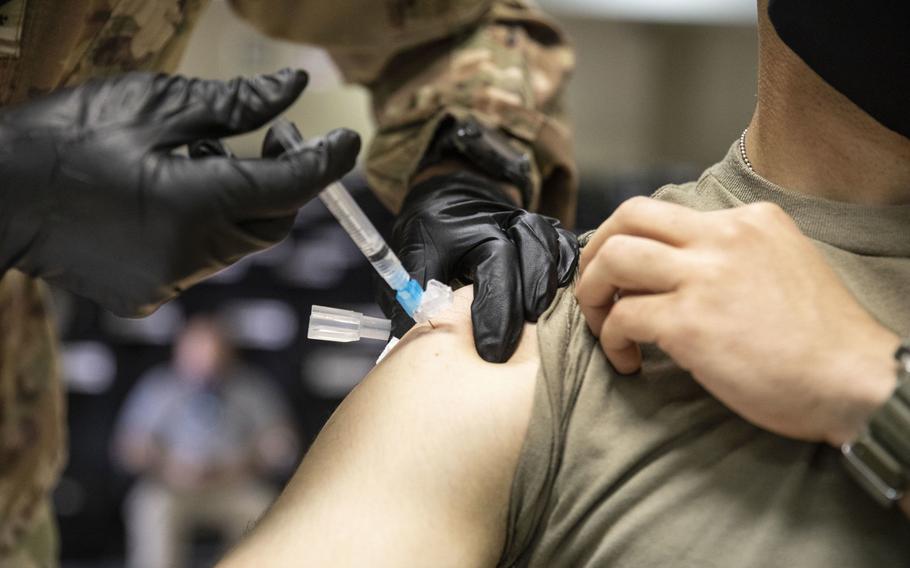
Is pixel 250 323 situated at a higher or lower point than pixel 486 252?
lower

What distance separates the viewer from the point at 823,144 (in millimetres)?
1000

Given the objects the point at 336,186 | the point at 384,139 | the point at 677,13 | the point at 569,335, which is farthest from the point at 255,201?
the point at 677,13

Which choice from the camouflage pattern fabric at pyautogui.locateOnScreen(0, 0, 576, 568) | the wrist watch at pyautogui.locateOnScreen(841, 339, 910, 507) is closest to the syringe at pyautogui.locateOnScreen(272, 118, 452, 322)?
the wrist watch at pyautogui.locateOnScreen(841, 339, 910, 507)

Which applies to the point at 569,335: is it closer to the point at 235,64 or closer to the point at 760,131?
the point at 760,131

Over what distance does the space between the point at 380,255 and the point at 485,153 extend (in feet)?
1.60

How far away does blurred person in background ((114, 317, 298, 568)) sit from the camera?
2869mm

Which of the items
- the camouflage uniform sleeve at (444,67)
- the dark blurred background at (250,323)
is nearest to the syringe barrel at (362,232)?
the camouflage uniform sleeve at (444,67)

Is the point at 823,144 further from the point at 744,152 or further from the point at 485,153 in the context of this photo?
the point at 485,153

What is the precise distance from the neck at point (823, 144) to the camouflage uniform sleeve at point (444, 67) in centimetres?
66

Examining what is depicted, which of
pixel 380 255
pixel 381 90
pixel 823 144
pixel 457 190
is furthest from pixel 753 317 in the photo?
pixel 381 90

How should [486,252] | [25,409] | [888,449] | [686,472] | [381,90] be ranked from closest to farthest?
[888,449], [686,472], [486,252], [25,409], [381,90]

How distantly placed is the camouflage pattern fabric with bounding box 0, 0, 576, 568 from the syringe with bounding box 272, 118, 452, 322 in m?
0.56

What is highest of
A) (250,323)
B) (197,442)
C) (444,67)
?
(444,67)

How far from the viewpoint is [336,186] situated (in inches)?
40.1
